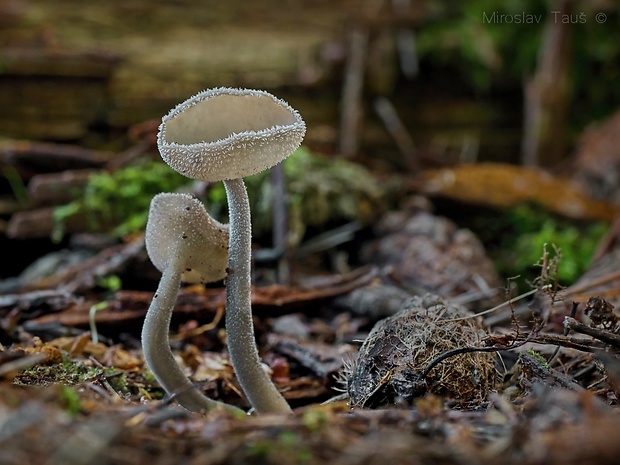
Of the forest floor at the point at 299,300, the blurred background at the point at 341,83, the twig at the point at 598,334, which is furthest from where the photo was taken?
the blurred background at the point at 341,83

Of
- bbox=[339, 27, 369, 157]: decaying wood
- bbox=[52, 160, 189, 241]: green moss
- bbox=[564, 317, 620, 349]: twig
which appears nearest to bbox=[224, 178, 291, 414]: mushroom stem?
bbox=[564, 317, 620, 349]: twig

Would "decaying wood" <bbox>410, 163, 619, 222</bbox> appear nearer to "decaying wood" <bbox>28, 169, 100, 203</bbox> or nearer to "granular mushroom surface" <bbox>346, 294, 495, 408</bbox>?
"decaying wood" <bbox>28, 169, 100, 203</bbox>

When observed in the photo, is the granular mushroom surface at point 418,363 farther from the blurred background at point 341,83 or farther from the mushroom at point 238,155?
the blurred background at point 341,83

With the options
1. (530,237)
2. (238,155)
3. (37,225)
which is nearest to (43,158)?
(37,225)

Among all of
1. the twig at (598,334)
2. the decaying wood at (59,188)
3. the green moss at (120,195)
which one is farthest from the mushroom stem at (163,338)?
the decaying wood at (59,188)

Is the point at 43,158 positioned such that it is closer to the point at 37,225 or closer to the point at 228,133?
the point at 37,225
